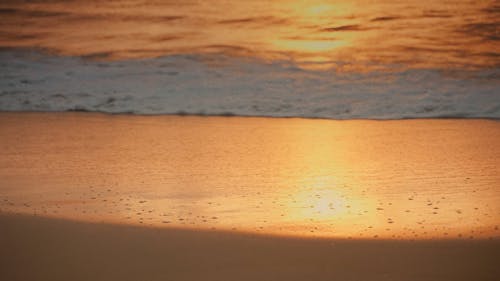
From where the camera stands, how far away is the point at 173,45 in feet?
45.8

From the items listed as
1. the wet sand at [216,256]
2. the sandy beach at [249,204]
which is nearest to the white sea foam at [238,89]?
the sandy beach at [249,204]

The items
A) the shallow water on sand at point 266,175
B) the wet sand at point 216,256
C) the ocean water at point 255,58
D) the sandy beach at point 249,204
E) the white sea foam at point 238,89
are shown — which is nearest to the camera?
Answer: the wet sand at point 216,256

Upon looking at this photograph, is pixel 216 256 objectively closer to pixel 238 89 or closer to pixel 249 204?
pixel 249 204

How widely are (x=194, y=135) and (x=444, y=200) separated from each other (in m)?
3.60

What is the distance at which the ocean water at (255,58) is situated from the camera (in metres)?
10.6

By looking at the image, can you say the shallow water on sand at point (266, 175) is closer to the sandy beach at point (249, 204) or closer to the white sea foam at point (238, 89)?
the sandy beach at point (249, 204)

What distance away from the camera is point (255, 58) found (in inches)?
509

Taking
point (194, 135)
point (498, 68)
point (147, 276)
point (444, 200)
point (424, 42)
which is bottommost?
point (147, 276)

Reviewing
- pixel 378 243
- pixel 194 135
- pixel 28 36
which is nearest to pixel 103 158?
pixel 194 135

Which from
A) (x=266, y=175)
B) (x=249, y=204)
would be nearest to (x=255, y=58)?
(x=266, y=175)

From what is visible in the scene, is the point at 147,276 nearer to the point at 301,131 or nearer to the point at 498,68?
the point at 301,131

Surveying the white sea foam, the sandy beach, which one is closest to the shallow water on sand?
the sandy beach

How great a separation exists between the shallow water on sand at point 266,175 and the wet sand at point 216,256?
0.21m

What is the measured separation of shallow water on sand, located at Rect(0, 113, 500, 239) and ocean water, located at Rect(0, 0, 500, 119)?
50.9 inches
